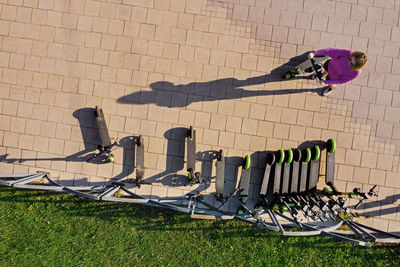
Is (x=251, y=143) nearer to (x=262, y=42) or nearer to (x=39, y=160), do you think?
(x=262, y=42)

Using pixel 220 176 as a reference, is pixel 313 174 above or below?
above

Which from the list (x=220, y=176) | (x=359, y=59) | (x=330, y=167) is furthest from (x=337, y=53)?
(x=220, y=176)

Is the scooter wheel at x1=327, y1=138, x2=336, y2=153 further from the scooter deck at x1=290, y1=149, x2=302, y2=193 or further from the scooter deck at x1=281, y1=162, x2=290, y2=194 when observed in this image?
the scooter deck at x1=281, y1=162, x2=290, y2=194

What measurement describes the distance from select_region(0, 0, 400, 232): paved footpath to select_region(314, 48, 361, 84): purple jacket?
106cm

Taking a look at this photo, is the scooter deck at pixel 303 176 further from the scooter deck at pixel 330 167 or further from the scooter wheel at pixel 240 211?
the scooter wheel at pixel 240 211

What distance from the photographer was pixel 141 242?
6.78m

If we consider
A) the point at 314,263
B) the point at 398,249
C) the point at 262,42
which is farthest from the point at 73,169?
the point at 398,249

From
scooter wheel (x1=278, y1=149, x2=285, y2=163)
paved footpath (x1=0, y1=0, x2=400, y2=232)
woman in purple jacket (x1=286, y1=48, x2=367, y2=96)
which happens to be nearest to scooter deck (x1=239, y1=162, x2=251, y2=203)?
paved footpath (x1=0, y1=0, x2=400, y2=232)

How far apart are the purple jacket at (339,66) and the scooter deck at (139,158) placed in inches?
176

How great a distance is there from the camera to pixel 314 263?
6777 millimetres

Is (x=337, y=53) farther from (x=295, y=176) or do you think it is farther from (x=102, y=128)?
(x=102, y=128)

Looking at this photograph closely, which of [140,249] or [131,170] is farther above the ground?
[131,170]

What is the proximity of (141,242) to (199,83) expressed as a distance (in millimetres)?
4275

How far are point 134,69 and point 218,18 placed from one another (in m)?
2.48
